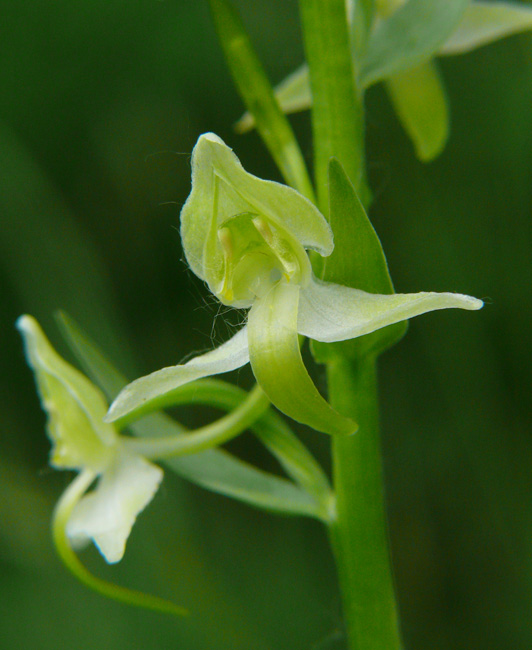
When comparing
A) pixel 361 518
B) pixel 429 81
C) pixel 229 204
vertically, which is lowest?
pixel 361 518

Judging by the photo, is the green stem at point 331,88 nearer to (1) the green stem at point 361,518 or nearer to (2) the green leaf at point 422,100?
(1) the green stem at point 361,518

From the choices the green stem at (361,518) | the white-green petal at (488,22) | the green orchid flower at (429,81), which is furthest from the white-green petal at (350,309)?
the white-green petal at (488,22)

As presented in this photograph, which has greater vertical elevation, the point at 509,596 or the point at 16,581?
the point at 16,581

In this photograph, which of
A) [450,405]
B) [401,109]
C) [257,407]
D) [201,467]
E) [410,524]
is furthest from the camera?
[410,524]

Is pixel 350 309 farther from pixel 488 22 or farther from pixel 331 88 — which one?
pixel 488 22

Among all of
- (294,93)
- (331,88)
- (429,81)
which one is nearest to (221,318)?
(294,93)

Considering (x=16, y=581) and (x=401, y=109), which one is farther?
(x=16, y=581)

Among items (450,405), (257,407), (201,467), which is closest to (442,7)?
(257,407)

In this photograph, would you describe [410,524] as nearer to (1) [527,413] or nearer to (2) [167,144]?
(1) [527,413]
